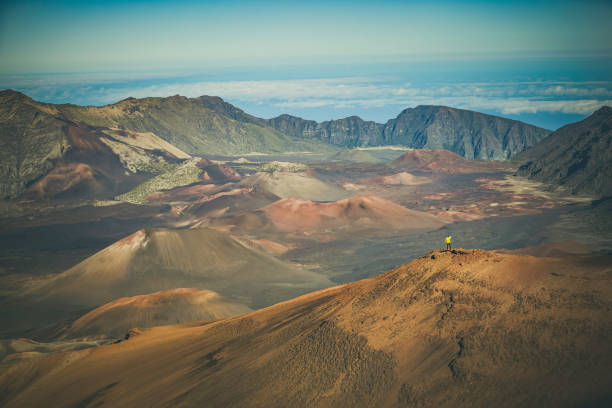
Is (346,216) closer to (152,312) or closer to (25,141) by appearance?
(152,312)

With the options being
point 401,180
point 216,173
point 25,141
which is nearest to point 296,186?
point 216,173

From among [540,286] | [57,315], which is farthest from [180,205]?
[540,286]

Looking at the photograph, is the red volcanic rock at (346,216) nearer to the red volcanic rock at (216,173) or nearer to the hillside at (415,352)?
the red volcanic rock at (216,173)

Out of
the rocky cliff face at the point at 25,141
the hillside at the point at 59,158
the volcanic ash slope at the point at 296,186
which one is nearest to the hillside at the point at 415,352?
the volcanic ash slope at the point at 296,186

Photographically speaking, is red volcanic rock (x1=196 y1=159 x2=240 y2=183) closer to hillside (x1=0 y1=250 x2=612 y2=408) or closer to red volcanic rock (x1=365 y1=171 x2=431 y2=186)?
red volcanic rock (x1=365 y1=171 x2=431 y2=186)

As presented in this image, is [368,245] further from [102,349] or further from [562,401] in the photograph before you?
[562,401]
